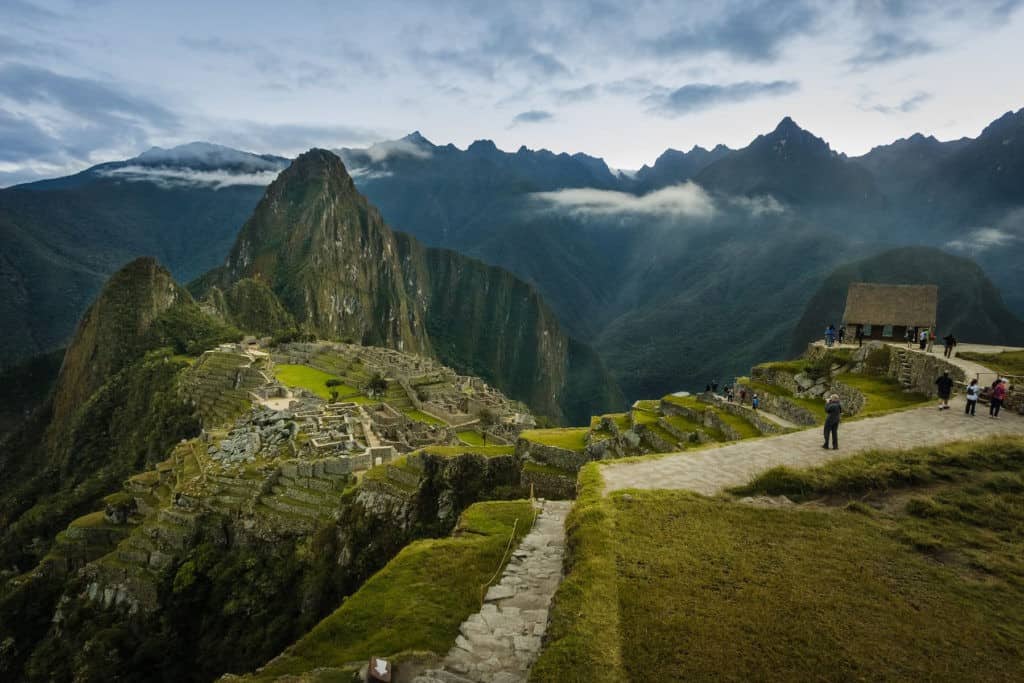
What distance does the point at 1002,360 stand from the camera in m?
Answer: 23.9

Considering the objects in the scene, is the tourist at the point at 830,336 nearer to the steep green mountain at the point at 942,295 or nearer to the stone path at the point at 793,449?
the stone path at the point at 793,449

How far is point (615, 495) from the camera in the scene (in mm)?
11133

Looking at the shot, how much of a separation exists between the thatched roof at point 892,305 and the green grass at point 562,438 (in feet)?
59.0

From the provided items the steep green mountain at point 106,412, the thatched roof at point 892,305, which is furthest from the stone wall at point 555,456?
the steep green mountain at point 106,412

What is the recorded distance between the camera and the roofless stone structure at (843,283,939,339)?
102 ft

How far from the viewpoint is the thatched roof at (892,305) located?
1226 inches

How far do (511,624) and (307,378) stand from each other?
2834 inches

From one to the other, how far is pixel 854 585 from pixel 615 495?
4.34 metres

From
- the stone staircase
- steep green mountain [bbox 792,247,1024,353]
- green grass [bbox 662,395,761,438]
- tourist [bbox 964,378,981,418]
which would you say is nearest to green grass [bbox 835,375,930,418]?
the stone staircase

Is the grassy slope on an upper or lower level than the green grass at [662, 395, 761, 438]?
upper

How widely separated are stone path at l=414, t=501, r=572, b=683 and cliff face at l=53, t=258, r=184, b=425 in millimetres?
107107

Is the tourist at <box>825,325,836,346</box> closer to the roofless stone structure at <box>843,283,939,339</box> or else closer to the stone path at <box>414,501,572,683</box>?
the roofless stone structure at <box>843,283,939,339</box>

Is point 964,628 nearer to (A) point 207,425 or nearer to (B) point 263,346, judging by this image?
(A) point 207,425

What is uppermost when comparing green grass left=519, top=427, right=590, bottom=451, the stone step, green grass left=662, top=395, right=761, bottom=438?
green grass left=662, top=395, right=761, bottom=438
